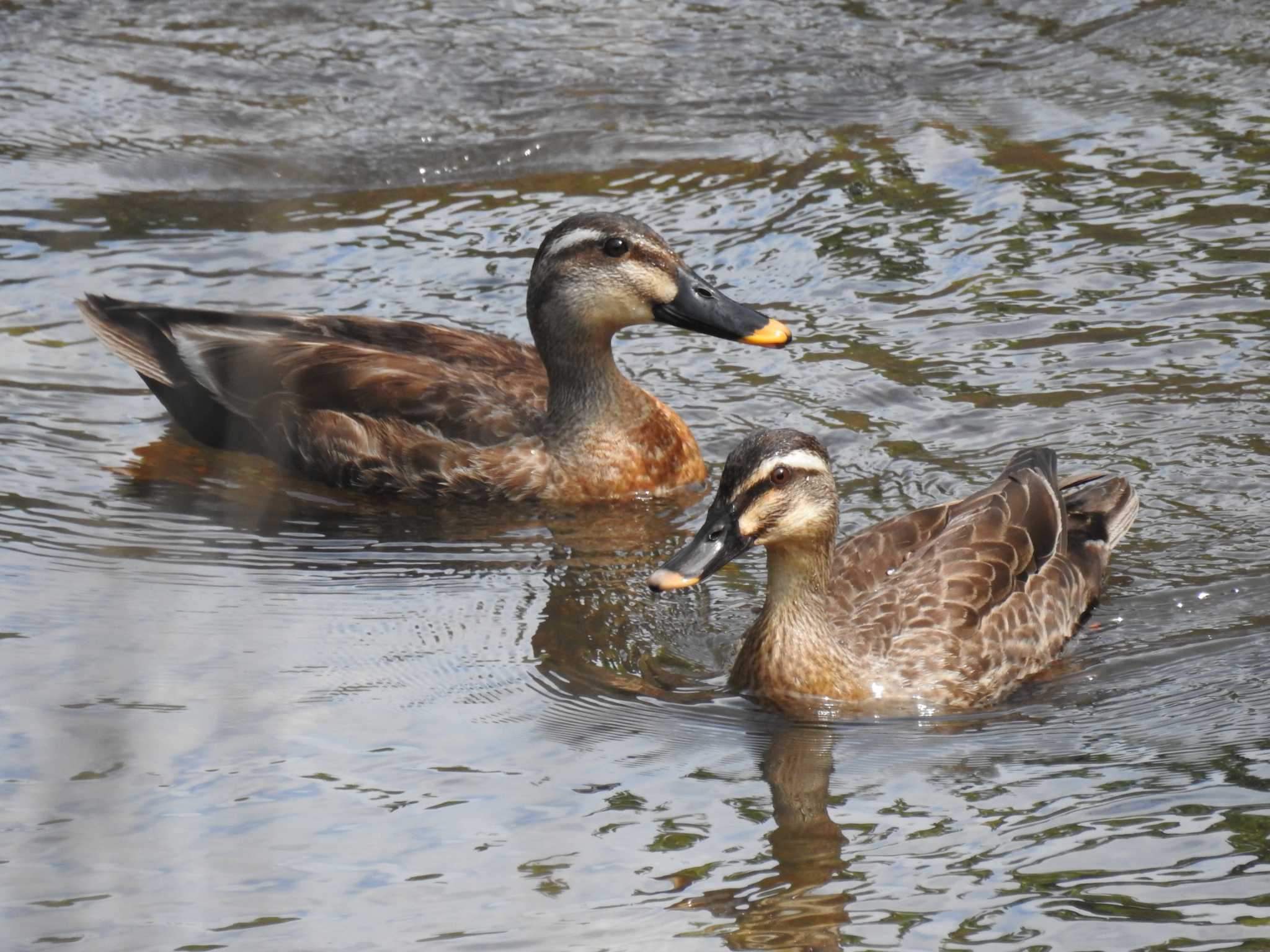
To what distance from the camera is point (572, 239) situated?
990 centimetres

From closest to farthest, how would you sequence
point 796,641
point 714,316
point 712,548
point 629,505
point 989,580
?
point 712,548
point 796,641
point 989,580
point 714,316
point 629,505

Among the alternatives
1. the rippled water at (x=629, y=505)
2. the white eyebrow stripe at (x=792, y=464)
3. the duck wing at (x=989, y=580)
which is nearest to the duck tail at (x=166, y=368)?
the rippled water at (x=629, y=505)

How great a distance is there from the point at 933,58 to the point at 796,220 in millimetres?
3263

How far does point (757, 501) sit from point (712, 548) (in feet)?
0.79

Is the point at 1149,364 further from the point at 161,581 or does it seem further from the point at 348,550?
the point at 161,581

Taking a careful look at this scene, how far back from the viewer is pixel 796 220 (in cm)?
1199

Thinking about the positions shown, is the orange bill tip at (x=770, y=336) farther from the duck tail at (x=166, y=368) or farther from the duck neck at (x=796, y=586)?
the duck tail at (x=166, y=368)

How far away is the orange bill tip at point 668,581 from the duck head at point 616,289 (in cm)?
265

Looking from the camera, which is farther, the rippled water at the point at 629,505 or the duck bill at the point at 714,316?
the duck bill at the point at 714,316

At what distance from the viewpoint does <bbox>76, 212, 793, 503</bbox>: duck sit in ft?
32.1

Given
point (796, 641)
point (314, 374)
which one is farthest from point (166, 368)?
point (796, 641)

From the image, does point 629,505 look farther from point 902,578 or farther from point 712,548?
point 712,548

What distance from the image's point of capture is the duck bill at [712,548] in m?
7.18

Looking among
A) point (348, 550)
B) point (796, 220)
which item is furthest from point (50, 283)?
point (796, 220)
